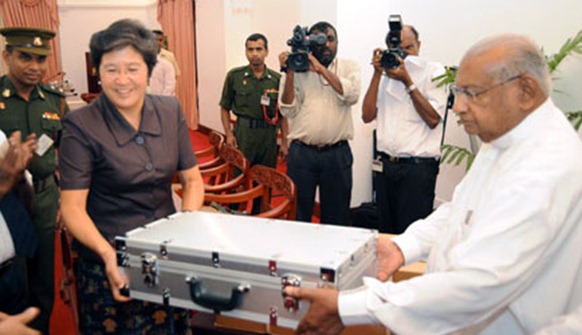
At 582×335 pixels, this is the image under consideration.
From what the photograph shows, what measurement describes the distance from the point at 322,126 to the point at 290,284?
7.59 feet

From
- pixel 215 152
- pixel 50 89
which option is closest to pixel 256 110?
pixel 215 152

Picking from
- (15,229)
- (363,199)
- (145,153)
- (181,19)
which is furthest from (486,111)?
(181,19)

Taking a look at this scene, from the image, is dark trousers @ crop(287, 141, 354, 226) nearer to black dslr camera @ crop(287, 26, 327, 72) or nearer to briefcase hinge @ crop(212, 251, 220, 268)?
black dslr camera @ crop(287, 26, 327, 72)

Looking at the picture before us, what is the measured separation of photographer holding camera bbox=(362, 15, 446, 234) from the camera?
3264 mm

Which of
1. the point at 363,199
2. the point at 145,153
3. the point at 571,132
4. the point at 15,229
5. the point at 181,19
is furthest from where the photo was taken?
the point at 181,19

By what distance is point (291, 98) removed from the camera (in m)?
3.62

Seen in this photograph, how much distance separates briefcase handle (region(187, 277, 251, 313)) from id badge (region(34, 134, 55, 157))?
1.72 m

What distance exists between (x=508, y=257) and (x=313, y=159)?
8.09 ft

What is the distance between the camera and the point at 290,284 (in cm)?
136

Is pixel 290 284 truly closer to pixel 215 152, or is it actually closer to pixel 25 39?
pixel 25 39

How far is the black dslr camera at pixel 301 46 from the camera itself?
133 inches

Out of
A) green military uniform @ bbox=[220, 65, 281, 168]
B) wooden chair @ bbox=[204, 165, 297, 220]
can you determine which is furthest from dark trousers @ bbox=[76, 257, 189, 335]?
green military uniform @ bbox=[220, 65, 281, 168]

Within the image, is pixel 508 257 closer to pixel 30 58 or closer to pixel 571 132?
pixel 571 132

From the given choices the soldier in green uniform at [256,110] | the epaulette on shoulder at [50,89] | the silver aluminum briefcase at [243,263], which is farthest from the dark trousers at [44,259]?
the soldier in green uniform at [256,110]
